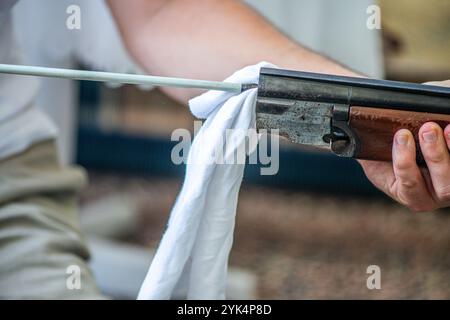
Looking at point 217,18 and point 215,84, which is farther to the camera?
point 217,18

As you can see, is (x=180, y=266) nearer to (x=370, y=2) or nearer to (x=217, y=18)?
(x=217, y=18)

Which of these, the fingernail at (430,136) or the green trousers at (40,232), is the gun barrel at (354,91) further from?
the green trousers at (40,232)

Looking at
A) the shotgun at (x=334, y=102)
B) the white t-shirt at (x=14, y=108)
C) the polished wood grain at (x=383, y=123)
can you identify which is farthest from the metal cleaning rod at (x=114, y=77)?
the white t-shirt at (x=14, y=108)

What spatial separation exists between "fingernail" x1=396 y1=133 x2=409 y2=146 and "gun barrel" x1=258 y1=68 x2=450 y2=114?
0.02 meters

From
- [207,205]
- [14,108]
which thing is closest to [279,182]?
[14,108]

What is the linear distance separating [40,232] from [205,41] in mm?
→ 315

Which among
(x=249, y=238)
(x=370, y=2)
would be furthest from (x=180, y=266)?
(x=249, y=238)

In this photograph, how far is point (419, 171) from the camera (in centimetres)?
72

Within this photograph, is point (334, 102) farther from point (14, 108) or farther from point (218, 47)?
point (14, 108)

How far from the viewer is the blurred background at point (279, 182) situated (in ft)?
4.02

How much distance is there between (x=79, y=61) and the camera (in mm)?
1222

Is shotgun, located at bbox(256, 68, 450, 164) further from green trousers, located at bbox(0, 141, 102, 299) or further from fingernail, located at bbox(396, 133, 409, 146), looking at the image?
green trousers, located at bbox(0, 141, 102, 299)

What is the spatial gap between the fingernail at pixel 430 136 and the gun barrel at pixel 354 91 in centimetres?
2
